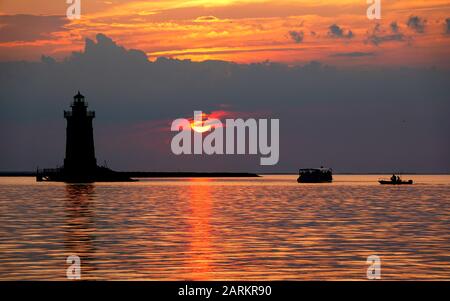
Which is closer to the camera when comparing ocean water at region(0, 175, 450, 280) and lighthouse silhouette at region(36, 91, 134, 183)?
ocean water at region(0, 175, 450, 280)

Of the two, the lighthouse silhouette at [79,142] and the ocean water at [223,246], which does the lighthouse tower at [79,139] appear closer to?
the lighthouse silhouette at [79,142]

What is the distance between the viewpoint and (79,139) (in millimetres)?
140875

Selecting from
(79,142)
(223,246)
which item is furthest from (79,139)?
(223,246)

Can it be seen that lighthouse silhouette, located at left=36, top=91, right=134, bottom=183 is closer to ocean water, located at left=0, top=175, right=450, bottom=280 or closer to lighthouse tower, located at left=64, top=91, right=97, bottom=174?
lighthouse tower, located at left=64, top=91, right=97, bottom=174

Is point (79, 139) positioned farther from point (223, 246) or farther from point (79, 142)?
point (223, 246)

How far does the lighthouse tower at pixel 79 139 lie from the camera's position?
139m

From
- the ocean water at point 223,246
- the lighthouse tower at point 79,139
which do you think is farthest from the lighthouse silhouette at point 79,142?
the ocean water at point 223,246

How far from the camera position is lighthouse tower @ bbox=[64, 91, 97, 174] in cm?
13862

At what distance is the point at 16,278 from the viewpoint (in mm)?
28062

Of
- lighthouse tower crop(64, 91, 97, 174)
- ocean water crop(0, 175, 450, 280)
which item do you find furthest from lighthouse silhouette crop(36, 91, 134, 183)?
ocean water crop(0, 175, 450, 280)
